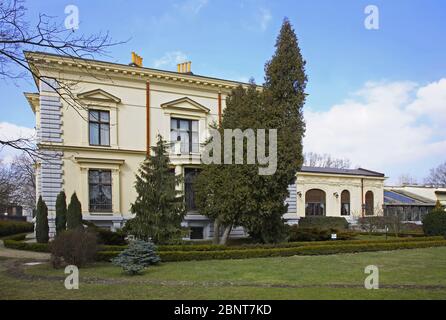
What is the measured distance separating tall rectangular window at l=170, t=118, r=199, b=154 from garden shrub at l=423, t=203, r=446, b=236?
54.1 feet

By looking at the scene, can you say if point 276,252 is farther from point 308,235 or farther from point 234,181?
point 308,235

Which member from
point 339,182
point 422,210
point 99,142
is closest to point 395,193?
point 422,210

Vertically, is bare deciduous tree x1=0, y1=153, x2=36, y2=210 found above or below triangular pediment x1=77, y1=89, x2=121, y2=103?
below

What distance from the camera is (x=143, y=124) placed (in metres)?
27.6

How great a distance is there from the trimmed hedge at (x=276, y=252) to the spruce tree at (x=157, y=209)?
2.38 meters

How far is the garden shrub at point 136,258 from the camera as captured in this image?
42.7 feet

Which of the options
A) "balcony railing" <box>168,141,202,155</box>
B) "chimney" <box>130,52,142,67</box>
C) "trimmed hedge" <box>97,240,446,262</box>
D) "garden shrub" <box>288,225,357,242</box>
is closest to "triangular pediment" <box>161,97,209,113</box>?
"balcony railing" <box>168,141,202,155</box>

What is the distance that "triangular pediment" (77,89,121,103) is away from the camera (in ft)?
83.7

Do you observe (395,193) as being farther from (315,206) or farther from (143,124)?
(143,124)

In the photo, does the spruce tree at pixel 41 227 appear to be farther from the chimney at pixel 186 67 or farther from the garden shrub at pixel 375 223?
the garden shrub at pixel 375 223

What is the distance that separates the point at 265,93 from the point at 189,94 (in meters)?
8.81

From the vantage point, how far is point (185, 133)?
95.1 feet

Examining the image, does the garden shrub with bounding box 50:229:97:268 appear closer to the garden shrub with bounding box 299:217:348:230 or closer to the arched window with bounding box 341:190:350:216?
the garden shrub with bounding box 299:217:348:230

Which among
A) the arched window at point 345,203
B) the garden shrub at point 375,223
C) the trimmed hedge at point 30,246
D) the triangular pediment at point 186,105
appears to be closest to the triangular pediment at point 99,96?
the triangular pediment at point 186,105
